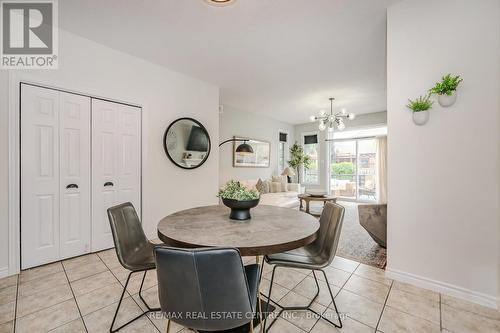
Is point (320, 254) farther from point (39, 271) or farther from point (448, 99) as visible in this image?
point (39, 271)

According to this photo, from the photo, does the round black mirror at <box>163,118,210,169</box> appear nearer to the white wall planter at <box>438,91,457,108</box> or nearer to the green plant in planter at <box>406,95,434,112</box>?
the green plant in planter at <box>406,95,434,112</box>

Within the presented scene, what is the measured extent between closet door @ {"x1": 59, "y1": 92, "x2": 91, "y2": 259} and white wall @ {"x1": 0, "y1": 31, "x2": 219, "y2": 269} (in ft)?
0.80

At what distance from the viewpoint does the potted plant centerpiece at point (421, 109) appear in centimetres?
195

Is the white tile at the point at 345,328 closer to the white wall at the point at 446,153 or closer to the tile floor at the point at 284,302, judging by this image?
the tile floor at the point at 284,302

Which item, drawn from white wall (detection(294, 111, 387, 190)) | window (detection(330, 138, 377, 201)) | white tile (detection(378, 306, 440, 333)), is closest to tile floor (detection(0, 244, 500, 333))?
white tile (detection(378, 306, 440, 333))

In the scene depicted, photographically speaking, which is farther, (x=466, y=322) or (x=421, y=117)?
(x=421, y=117)

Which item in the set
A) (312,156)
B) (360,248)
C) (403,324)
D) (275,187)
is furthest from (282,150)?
(403,324)

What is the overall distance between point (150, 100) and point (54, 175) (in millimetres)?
1524

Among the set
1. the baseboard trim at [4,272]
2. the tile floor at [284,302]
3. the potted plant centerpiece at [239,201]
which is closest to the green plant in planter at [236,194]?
the potted plant centerpiece at [239,201]

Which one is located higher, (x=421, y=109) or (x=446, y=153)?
(x=421, y=109)

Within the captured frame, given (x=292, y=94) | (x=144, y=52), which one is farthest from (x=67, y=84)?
(x=292, y=94)

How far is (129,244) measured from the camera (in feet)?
5.56

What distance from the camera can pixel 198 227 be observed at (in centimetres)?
145

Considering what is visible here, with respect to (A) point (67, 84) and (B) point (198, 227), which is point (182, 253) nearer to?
(B) point (198, 227)
